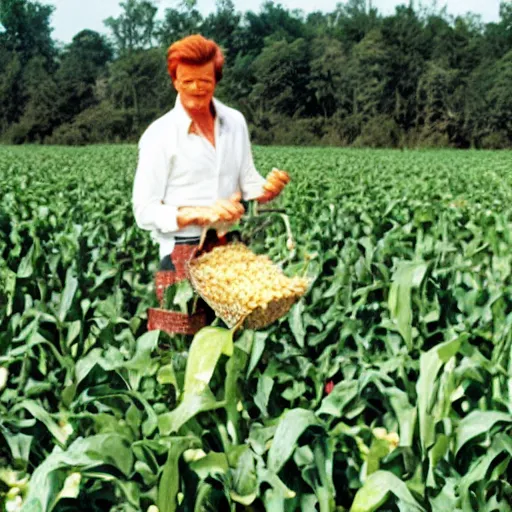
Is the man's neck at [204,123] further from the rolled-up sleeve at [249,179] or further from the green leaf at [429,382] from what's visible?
the green leaf at [429,382]

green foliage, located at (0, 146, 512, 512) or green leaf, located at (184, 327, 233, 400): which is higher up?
green leaf, located at (184, 327, 233, 400)

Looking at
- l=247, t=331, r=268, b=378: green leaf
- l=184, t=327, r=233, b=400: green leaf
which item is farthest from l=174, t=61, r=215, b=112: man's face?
l=247, t=331, r=268, b=378: green leaf

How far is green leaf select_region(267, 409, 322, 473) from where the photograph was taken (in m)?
2.61

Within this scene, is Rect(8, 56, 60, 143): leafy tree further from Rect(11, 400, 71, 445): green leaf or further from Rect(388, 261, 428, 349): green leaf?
Rect(11, 400, 71, 445): green leaf

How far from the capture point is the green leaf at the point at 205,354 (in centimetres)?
287

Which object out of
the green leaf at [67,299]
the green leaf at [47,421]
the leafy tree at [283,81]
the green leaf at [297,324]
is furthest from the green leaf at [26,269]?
the leafy tree at [283,81]

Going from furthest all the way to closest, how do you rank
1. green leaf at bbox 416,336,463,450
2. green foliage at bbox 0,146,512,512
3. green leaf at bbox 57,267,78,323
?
green leaf at bbox 57,267,78,323 < green leaf at bbox 416,336,463,450 < green foliage at bbox 0,146,512,512

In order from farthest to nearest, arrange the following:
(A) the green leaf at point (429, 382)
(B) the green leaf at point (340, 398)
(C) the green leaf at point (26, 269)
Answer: (C) the green leaf at point (26, 269), (B) the green leaf at point (340, 398), (A) the green leaf at point (429, 382)

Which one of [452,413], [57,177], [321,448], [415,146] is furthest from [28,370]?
[415,146]

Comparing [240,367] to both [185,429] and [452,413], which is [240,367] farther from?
[452,413]

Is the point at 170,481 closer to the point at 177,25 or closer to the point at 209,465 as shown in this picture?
the point at 209,465

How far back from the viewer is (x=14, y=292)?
4500 millimetres

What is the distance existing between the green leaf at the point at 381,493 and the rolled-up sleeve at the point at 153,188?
991mm

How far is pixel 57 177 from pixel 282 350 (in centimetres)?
1263
